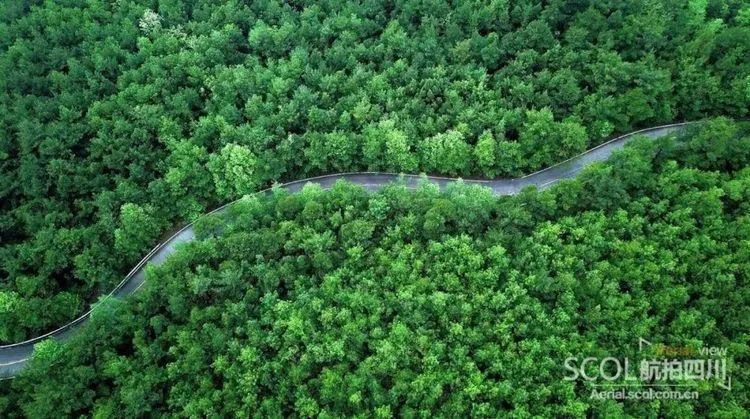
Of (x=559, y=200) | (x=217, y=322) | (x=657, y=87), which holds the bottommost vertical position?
(x=217, y=322)

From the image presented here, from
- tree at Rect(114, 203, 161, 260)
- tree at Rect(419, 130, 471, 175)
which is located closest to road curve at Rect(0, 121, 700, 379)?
tree at Rect(114, 203, 161, 260)

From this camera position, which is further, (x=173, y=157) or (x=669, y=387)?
(x=173, y=157)

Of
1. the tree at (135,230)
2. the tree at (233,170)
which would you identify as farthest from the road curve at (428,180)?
the tree at (233,170)

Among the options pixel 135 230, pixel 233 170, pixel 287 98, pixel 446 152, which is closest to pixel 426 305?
pixel 446 152

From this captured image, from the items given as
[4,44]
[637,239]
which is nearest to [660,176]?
[637,239]

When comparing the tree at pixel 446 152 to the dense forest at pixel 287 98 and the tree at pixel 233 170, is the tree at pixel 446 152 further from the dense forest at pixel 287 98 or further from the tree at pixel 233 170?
the tree at pixel 233 170

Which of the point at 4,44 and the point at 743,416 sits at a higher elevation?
the point at 4,44

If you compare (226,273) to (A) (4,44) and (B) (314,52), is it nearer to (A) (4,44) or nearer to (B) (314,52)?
(B) (314,52)
